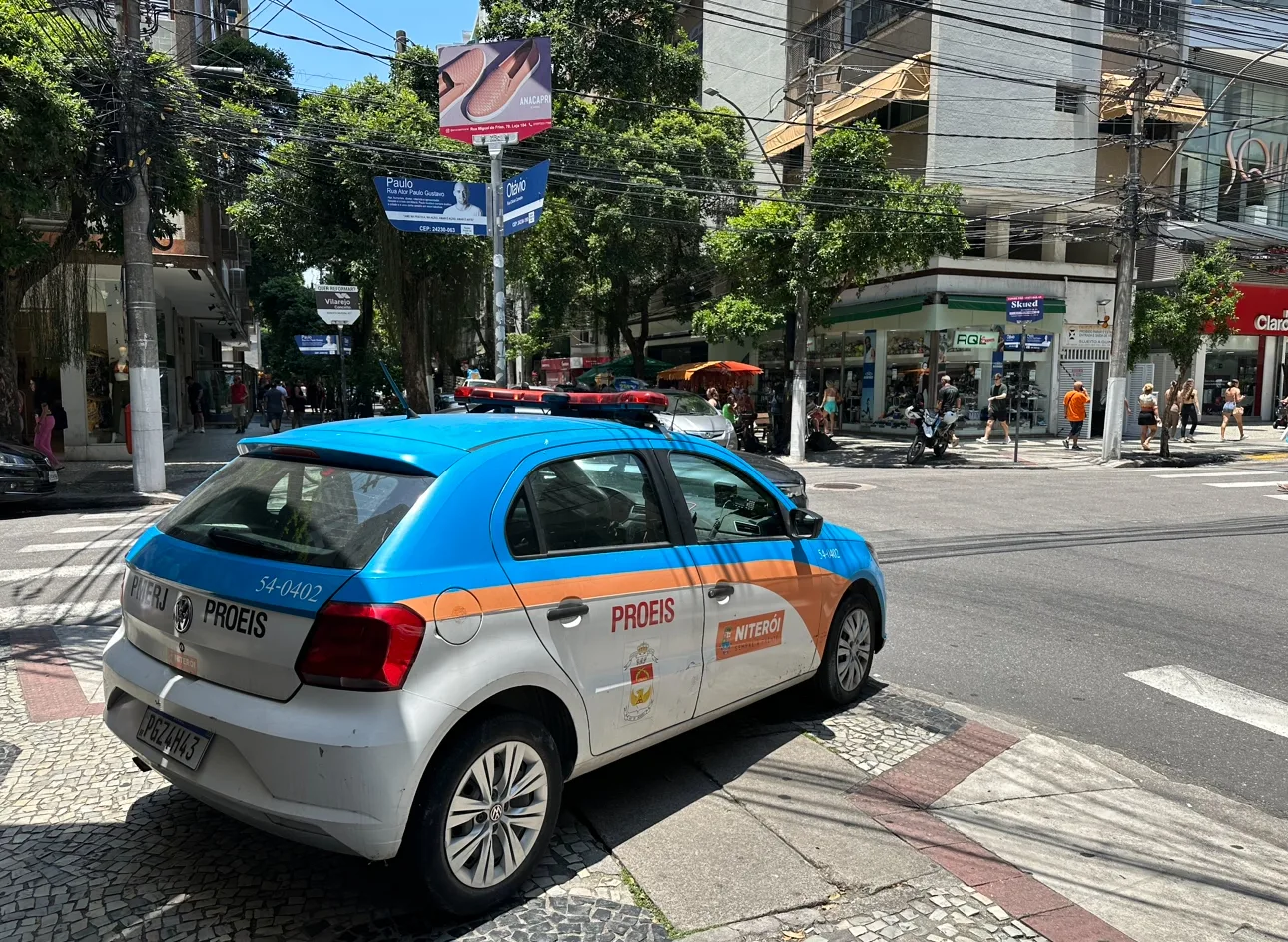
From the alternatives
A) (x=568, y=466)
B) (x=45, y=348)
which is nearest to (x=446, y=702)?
(x=568, y=466)

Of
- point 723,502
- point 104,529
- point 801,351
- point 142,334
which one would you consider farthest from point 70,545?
point 801,351

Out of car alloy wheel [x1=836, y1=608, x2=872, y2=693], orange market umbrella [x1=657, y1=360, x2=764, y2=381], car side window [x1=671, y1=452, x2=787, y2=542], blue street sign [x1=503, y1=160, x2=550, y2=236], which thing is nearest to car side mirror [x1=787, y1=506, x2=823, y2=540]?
car side window [x1=671, y1=452, x2=787, y2=542]

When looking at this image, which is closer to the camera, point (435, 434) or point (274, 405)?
point (435, 434)

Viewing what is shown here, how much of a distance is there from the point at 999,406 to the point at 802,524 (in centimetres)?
2268

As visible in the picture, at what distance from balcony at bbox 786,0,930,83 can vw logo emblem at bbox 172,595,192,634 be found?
84.3 feet

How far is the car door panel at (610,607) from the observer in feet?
10.3

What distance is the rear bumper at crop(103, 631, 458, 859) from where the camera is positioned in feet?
8.66

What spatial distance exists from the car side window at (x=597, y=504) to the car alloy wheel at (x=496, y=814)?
77 cm

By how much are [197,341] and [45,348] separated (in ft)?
77.0

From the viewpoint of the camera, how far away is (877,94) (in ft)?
81.3

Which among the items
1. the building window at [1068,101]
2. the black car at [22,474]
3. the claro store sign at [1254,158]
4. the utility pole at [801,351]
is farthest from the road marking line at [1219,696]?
the claro store sign at [1254,158]

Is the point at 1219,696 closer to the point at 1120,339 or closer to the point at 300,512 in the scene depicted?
the point at 300,512

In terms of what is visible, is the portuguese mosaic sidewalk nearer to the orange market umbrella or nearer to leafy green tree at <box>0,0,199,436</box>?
leafy green tree at <box>0,0,199,436</box>

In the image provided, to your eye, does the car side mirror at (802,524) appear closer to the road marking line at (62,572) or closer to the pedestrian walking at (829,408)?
the road marking line at (62,572)
